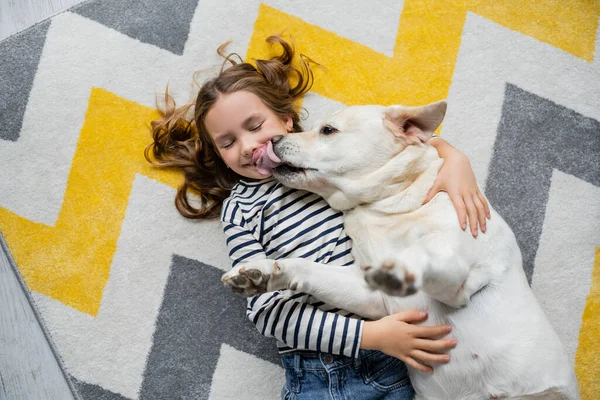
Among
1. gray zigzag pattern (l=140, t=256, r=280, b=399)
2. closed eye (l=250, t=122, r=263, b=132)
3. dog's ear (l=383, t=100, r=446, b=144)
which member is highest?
dog's ear (l=383, t=100, r=446, b=144)

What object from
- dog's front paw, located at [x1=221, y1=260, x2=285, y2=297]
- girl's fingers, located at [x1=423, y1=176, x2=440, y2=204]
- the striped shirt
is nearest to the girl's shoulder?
the striped shirt

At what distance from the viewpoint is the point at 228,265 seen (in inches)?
77.0

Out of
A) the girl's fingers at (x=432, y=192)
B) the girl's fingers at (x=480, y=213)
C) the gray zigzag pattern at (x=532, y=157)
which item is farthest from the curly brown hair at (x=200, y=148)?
the gray zigzag pattern at (x=532, y=157)

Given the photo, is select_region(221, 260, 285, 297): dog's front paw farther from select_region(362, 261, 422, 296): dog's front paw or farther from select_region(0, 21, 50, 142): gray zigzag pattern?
select_region(0, 21, 50, 142): gray zigzag pattern

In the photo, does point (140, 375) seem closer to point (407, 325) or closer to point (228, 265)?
point (228, 265)

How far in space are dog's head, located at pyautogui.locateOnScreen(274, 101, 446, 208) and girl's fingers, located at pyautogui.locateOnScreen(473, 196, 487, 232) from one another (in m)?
0.22

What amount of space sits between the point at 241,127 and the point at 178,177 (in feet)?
A: 1.36

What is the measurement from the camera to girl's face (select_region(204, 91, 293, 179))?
1.71 m

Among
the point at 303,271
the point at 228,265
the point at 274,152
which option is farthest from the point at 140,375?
the point at 274,152

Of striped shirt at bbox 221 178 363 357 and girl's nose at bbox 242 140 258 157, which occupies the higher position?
girl's nose at bbox 242 140 258 157

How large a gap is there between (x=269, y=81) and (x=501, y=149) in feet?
3.10

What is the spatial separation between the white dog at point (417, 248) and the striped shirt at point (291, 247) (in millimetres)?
85

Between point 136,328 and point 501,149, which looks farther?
point 501,149

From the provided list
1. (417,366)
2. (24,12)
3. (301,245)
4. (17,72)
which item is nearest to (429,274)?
(417,366)
